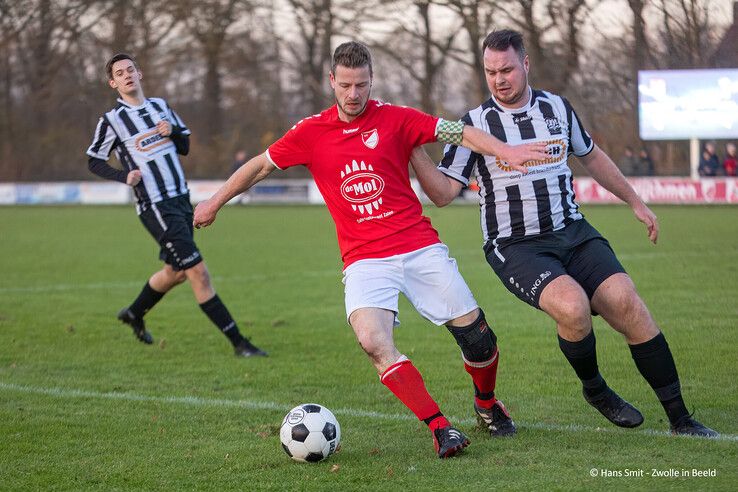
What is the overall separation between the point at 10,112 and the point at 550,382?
45950 millimetres

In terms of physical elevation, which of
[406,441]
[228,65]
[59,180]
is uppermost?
[406,441]

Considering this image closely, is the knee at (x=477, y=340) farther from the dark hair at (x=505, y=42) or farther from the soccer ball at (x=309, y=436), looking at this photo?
the dark hair at (x=505, y=42)

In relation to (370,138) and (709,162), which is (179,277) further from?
(709,162)

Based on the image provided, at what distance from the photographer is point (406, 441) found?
16.9ft

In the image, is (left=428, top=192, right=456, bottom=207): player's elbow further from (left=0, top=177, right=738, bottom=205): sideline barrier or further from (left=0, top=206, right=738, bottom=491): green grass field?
(left=0, top=177, right=738, bottom=205): sideline barrier

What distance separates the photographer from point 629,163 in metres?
28.3

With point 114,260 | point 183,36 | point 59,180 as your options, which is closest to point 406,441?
point 114,260

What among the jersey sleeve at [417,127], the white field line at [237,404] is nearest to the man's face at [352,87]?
the jersey sleeve at [417,127]

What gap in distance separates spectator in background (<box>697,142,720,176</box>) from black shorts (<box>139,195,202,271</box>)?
21615 mm

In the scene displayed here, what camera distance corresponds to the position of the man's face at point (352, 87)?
16.1 feet

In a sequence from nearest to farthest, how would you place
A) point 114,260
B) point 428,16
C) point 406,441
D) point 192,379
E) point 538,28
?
point 406,441, point 192,379, point 114,260, point 538,28, point 428,16

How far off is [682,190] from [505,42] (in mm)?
24207

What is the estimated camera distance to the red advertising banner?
27266 millimetres

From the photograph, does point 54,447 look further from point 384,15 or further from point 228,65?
point 228,65
